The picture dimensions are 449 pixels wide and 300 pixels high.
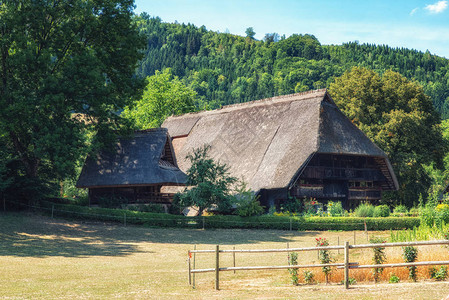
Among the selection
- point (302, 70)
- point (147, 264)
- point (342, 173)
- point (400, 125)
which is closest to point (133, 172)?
point (342, 173)

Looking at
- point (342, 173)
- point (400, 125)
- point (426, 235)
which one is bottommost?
point (426, 235)

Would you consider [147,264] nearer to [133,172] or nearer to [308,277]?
[308,277]

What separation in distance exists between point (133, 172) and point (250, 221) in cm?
1005

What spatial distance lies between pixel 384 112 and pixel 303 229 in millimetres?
22939

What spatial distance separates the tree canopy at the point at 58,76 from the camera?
39562mm

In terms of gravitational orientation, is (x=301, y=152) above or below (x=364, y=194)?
above

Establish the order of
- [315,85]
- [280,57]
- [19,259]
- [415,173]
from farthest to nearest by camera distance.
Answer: [280,57]
[315,85]
[415,173]
[19,259]

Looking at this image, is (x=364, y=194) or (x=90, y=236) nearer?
(x=90, y=236)

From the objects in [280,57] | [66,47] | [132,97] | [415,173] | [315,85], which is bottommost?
[415,173]

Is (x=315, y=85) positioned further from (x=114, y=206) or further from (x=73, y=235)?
(x=73, y=235)

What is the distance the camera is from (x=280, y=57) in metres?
184

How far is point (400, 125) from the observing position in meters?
57.1

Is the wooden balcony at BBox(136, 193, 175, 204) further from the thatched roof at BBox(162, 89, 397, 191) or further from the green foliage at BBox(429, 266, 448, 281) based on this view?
the green foliage at BBox(429, 266, 448, 281)

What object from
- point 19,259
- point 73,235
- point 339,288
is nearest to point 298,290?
point 339,288
